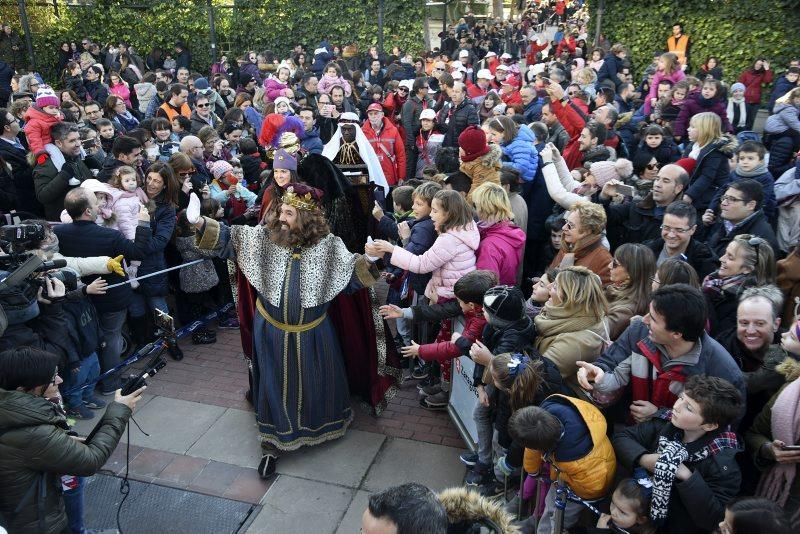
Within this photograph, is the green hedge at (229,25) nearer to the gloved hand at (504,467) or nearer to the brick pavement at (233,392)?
the brick pavement at (233,392)

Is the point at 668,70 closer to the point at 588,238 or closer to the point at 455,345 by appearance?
the point at 588,238

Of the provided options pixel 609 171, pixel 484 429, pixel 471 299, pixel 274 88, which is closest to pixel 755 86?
pixel 609 171

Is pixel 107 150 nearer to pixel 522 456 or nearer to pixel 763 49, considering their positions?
pixel 522 456

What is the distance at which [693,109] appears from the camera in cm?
895

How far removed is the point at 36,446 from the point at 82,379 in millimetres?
2296

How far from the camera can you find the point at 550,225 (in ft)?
20.1

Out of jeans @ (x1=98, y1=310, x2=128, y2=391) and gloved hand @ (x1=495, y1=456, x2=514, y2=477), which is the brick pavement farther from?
gloved hand @ (x1=495, y1=456, x2=514, y2=477)

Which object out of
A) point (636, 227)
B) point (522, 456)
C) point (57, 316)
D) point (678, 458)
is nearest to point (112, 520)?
point (57, 316)

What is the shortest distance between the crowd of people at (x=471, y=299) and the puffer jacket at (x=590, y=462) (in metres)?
0.01

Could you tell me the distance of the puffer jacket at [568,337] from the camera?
12.4 feet

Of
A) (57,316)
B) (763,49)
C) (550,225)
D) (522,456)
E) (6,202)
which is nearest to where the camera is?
(522,456)

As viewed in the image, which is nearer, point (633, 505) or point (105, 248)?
point (633, 505)

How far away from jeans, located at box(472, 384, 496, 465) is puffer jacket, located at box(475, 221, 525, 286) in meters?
1.32

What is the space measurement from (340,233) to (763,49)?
13156mm
